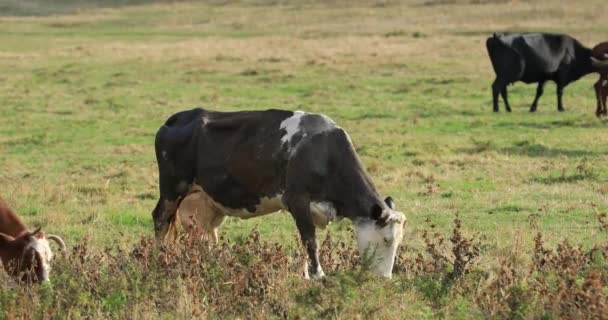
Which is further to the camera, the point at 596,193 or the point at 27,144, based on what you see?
the point at 27,144

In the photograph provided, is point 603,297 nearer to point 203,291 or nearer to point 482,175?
point 203,291

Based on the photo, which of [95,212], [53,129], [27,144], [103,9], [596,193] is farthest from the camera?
[103,9]

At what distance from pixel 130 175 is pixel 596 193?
20.9 ft

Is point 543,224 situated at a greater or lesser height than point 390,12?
greater

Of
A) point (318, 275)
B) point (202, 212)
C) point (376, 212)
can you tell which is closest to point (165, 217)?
point (202, 212)

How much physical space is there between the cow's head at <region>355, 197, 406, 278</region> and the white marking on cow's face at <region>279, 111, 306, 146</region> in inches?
41.2

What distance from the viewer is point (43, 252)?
27.5ft

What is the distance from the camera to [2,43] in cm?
4666

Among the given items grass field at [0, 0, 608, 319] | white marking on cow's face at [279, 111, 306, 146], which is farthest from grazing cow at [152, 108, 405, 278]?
grass field at [0, 0, 608, 319]

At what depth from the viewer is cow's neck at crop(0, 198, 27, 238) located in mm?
8727

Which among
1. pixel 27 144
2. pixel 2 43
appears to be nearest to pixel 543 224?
pixel 27 144

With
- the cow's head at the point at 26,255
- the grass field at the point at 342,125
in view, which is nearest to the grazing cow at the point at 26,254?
the cow's head at the point at 26,255

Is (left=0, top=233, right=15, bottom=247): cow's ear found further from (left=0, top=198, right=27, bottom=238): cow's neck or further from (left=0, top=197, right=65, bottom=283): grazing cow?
(left=0, top=198, right=27, bottom=238): cow's neck

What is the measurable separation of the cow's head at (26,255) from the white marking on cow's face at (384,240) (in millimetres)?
2390
